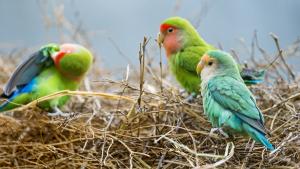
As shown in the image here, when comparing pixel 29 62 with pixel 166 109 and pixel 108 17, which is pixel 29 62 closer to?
pixel 166 109

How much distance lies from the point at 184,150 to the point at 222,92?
30 centimetres

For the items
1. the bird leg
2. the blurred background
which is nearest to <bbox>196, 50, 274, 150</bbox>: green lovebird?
the bird leg

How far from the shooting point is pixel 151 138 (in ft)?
7.75

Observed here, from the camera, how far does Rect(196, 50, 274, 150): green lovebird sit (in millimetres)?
2240

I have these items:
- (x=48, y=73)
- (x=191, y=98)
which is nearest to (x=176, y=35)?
(x=191, y=98)

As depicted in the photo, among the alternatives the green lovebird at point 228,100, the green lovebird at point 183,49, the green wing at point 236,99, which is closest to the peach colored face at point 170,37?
the green lovebird at point 183,49

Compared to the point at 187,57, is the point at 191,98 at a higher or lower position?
lower

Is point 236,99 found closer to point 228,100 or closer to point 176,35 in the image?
point 228,100

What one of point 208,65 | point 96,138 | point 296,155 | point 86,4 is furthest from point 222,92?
point 86,4

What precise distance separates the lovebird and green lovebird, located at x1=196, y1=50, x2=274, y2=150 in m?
0.91

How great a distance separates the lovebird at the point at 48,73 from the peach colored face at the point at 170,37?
0.42 meters

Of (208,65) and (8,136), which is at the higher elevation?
(208,65)

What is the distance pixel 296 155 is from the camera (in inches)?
88.9

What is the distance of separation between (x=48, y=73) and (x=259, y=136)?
1511 mm
